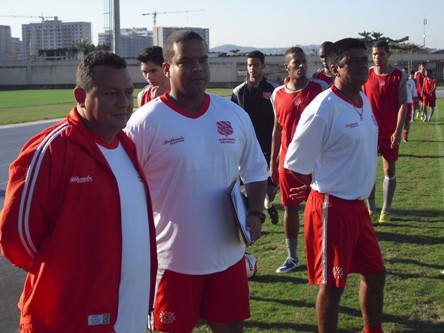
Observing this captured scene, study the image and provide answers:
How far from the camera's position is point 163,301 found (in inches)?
142

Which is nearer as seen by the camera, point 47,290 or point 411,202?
point 47,290

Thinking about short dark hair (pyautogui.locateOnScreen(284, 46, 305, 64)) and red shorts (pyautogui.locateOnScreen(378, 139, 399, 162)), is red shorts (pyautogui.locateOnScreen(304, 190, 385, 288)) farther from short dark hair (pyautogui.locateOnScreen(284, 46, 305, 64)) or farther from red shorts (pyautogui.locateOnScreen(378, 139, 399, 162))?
red shorts (pyautogui.locateOnScreen(378, 139, 399, 162))

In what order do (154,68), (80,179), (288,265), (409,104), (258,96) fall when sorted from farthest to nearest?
(409,104), (258,96), (288,265), (154,68), (80,179)

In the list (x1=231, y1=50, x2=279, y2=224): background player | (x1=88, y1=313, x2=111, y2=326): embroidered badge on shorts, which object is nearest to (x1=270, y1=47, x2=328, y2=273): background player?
(x1=231, y1=50, x2=279, y2=224): background player

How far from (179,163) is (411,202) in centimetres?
707

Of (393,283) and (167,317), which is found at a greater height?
(167,317)

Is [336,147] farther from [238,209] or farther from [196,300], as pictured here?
[196,300]

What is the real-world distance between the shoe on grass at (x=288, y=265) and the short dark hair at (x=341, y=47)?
2.60 metres

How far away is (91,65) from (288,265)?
414 centimetres

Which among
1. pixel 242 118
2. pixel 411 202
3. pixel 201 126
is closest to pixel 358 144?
pixel 242 118

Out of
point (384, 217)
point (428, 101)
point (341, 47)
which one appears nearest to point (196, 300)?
point (341, 47)

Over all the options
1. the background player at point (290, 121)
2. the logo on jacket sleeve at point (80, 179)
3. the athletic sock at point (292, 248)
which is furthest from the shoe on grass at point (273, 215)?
the logo on jacket sleeve at point (80, 179)

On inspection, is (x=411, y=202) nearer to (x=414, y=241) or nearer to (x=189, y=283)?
(x=414, y=241)

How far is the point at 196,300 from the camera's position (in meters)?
3.63
